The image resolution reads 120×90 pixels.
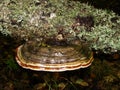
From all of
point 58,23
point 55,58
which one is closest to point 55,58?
point 55,58

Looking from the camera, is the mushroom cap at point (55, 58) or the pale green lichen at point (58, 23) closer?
the mushroom cap at point (55, 58)

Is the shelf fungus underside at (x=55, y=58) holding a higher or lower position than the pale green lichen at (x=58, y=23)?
lower

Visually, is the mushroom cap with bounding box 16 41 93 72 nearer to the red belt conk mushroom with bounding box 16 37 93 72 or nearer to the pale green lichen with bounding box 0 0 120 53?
the red belt conk mushroom with bounding box 16 37 93 72

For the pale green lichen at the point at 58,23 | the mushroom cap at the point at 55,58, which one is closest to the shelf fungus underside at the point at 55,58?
the mushroom cap at the point at 55,58

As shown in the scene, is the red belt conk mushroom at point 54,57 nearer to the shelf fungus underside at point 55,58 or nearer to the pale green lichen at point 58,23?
the shelf fungus underside at point 55,58

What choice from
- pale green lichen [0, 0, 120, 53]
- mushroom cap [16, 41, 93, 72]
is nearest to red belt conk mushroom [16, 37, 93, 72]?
mushroom cap [16, 41, 93, 72]

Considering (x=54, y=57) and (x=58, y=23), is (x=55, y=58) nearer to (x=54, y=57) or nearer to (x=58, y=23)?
(x=54, y=57)
